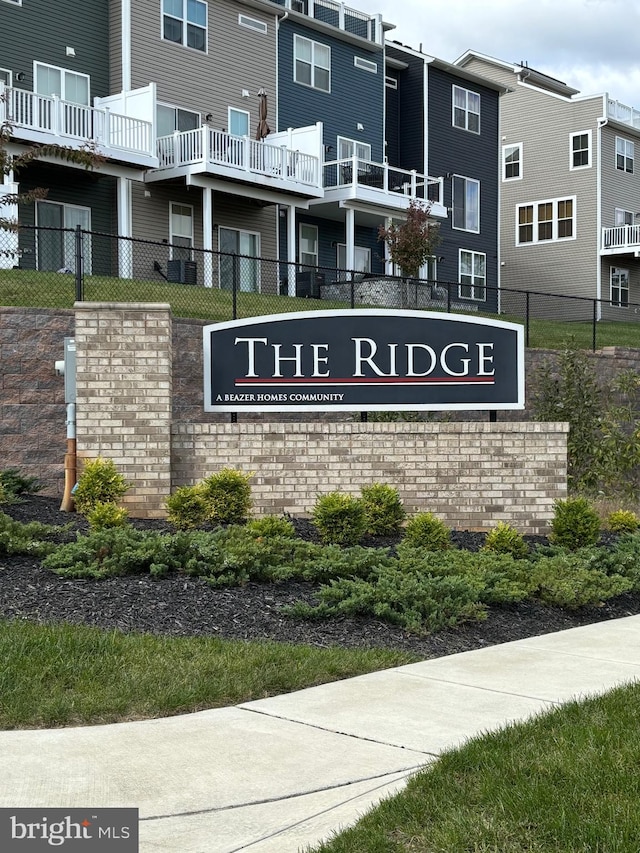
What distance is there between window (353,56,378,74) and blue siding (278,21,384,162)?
0.10 m

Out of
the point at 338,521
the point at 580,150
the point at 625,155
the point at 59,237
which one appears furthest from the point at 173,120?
the point at 625,155

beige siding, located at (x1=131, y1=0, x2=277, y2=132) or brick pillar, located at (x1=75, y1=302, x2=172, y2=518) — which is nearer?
brick pillar, located at (x1=75, y1=302, x2=172, y2=518)

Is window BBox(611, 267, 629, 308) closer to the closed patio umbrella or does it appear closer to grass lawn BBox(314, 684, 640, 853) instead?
the closed patio umbrella

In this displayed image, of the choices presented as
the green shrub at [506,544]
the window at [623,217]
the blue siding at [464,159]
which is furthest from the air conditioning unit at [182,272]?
the window at [623,217]

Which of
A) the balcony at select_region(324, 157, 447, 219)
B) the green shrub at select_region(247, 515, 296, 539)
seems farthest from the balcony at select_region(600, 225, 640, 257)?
the green shrub at select_region(247, 515, 296, 539)

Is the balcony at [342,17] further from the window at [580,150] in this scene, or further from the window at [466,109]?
the window at [580,150]

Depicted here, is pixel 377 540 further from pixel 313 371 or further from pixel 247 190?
pixel 247 190

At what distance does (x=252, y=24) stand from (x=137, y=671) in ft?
87.1

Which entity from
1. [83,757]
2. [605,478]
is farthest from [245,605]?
[605,478]

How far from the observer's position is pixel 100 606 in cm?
743

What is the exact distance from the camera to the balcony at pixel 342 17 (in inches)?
1224

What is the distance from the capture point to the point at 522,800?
4.00m

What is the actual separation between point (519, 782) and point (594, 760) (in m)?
0.44

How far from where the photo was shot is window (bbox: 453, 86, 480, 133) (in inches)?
1426
